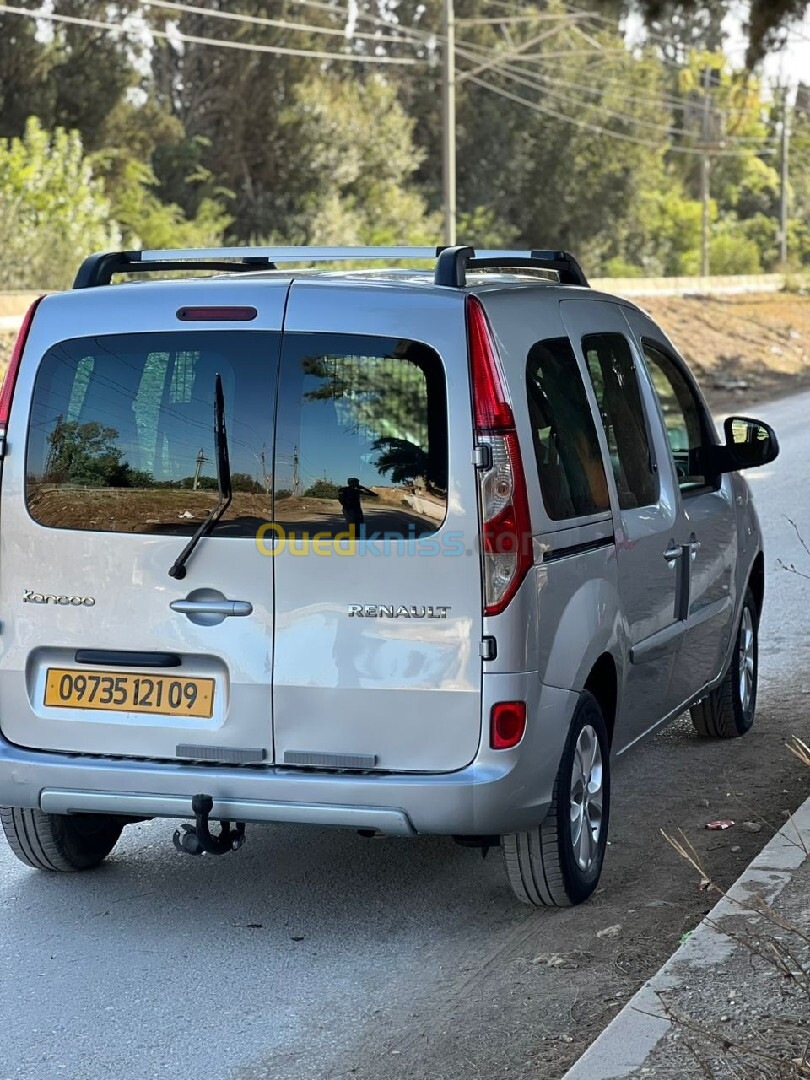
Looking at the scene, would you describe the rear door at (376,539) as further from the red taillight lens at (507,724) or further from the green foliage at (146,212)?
the green foliage at (146,212)

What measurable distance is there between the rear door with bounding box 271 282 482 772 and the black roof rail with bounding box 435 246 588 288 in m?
0.15

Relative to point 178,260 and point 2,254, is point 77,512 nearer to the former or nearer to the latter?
point 178,260

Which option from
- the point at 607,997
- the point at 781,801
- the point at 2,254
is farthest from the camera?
the point at 2,254

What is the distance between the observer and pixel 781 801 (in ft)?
21.2

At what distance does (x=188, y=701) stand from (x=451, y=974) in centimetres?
107

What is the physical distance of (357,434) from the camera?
189 inches

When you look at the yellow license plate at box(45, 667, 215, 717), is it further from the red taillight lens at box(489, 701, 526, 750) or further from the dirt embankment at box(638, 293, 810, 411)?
the dirt embankment at box(638, 293, 810, 411)

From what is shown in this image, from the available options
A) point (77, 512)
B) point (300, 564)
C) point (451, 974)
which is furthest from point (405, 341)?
point (451, 974)

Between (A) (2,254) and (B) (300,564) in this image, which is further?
(A) (2,254)

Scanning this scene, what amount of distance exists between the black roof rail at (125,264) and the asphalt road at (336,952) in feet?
6.47

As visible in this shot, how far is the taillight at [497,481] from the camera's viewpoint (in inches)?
185

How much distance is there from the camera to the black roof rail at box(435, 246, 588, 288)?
4984 millimetres

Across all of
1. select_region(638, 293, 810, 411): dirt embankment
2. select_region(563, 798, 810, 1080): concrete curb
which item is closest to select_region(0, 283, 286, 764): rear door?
select_region(563, 798, 810, 1080): concrete curb

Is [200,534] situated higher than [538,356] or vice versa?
[538,356]
